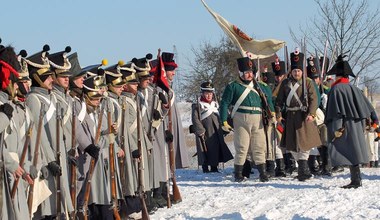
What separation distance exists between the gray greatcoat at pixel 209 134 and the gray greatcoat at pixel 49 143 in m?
7.40

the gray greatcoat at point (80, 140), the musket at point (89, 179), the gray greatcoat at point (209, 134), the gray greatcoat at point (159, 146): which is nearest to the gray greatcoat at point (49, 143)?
the gray greatcoat at point (80, 140)

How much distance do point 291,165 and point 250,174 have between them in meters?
0.82

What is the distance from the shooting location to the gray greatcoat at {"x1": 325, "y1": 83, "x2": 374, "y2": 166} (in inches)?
421

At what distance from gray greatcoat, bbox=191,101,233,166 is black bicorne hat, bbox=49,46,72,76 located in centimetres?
709

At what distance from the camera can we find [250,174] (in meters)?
14.2

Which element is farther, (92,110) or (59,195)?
(92,110)

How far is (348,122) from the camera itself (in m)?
10.8

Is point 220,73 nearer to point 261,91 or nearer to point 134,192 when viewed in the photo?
point 261,91

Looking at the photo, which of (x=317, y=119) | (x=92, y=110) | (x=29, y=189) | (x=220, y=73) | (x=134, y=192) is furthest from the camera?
(x=220, y=73)

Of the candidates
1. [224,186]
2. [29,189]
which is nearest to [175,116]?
[224,186]

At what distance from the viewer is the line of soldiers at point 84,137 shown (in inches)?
265

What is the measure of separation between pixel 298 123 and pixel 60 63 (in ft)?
17.7

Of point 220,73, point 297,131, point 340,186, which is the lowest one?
point 340,186

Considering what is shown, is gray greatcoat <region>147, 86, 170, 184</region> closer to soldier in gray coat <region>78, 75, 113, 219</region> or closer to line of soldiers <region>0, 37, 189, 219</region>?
line of soldiers <region>0, 37, 189, 219</region>
